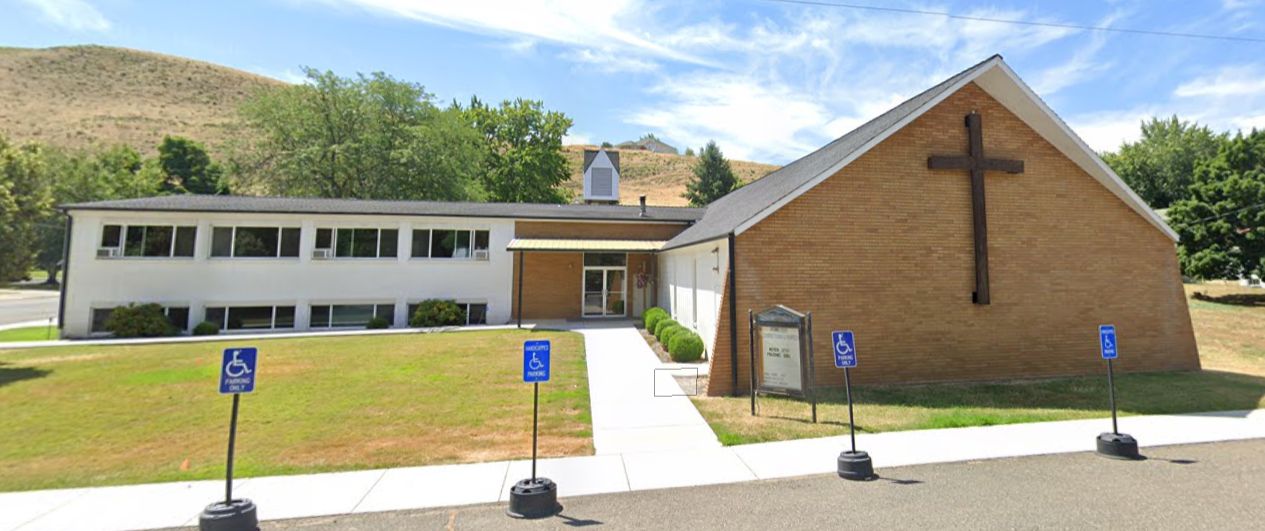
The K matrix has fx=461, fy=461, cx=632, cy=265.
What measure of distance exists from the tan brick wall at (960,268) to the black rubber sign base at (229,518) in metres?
8.16

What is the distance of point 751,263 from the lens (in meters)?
11.1

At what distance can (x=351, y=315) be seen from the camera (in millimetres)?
21219

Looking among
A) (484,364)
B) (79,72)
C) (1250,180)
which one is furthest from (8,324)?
(79,72)

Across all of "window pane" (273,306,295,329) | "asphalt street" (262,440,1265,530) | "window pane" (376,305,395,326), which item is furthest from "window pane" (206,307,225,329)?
"asphalt street" (262,440,1265,530)

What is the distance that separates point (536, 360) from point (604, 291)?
58.8 feet

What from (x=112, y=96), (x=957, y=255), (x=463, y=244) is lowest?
(x=957, y=255)

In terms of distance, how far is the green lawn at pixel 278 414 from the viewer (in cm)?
682

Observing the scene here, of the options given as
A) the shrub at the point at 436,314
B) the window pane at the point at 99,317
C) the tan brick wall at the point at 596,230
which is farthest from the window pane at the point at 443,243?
the window pane at the point at 99,317

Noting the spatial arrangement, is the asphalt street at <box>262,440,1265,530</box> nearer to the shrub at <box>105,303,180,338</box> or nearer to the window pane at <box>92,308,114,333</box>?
the shrub at <box>105,303,180,338</box>

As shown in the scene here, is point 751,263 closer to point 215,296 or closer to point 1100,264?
point 1100,264

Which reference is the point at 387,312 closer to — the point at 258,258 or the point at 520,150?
the point at 258,258

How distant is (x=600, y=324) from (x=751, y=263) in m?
11.6

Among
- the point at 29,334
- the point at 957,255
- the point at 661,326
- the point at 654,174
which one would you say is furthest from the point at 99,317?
the point at 654,174

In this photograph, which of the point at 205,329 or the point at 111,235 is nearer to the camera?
the point at 205,329
